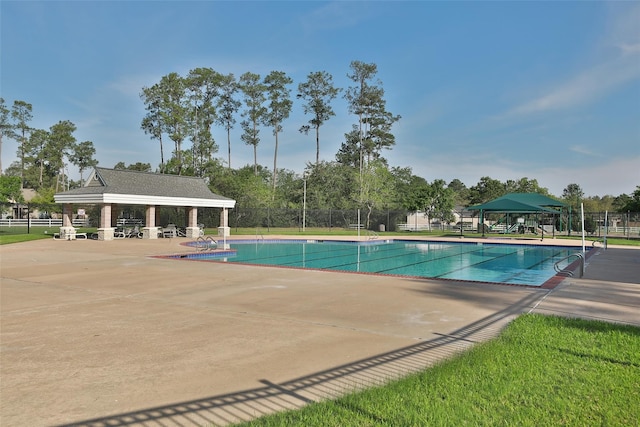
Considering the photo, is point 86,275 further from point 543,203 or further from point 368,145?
point 368,145

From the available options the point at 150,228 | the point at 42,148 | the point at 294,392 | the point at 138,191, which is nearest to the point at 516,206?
the point at 150,228

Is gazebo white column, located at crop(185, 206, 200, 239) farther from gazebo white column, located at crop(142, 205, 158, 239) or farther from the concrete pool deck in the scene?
the concrete pool deck

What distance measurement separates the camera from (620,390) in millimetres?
3512

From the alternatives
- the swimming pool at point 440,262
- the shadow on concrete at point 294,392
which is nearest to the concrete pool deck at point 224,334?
the shadow on concrete at point 294,392

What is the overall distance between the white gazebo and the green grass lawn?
68.7ft

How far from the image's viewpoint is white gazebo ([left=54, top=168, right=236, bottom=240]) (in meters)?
24.1

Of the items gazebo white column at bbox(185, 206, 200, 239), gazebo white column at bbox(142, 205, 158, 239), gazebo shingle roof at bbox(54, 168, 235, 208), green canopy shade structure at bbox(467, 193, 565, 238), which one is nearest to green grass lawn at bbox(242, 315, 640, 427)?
gazebo shingle roof at bbox(54, 168, 235, 208)

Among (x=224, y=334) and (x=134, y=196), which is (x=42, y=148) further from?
(x=224, y=334)

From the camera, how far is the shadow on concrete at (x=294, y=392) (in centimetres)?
309

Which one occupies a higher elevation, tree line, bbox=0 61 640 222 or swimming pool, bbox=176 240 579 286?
tree line, bbox=0 61 640 222

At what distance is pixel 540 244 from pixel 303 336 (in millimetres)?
23574

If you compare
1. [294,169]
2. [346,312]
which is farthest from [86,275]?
[294,169]

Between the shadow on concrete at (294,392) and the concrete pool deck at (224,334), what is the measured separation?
0.01 metres

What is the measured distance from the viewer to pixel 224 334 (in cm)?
547
